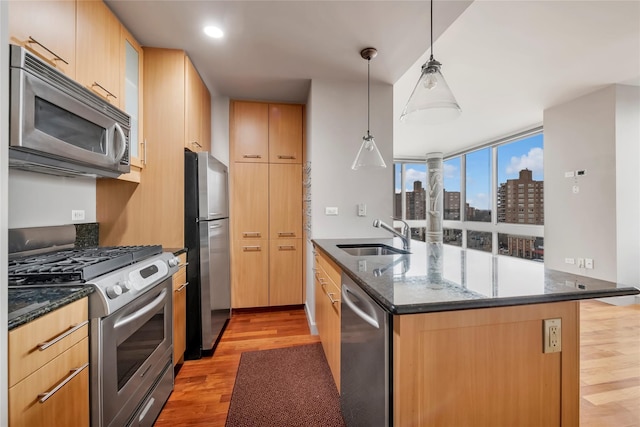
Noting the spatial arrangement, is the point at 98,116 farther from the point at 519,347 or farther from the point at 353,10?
the point at 519,347

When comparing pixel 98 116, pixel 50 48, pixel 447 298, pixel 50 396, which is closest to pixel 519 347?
pixel 447 298

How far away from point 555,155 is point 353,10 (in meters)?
3.84

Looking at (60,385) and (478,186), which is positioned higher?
(478,186)

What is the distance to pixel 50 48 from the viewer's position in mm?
1321

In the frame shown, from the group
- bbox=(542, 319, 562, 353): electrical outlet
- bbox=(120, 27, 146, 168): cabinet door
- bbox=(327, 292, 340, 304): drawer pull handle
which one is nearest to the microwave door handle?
bbox=(120, 27, 146, 168): cabinet door

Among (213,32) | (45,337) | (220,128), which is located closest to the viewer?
(45,337)

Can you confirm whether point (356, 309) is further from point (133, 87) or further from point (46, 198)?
point (133, 87)

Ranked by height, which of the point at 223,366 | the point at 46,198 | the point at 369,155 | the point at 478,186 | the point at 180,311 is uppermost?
the point at 478,186

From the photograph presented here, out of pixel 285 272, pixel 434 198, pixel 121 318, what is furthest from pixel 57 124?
pixel 434 198

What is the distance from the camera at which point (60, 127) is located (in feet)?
4.08

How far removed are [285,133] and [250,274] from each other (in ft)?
5.58

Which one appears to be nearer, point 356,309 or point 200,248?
point 356,309

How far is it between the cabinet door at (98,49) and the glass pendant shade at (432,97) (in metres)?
1.84

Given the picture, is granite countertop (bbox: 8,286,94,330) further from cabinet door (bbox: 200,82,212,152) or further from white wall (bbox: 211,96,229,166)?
white wall (bbox: 211,96,229,166)
